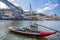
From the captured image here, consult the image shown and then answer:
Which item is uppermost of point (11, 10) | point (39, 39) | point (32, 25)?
point (11, 10)

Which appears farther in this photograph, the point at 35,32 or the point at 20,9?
the point at 20,9

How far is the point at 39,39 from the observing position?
5637 mm

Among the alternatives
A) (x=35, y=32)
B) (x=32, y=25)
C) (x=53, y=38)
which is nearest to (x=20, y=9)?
(x=32, y=25)

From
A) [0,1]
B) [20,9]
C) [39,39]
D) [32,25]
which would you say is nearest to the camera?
[39,39]

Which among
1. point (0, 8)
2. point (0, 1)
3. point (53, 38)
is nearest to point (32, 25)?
point (53, 38)

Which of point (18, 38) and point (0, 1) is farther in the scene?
point (0, 1)

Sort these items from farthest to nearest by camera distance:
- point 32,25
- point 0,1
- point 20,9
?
1. point 0,1
2. point 20,9
3. point 32,25

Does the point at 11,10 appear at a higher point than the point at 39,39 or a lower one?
higher

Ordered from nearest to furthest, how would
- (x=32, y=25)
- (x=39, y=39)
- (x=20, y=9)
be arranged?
1. (x=39, y=39)
2. (x=32, y=25)
3. (x=20, y=9)

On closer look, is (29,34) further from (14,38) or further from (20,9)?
(20,9)

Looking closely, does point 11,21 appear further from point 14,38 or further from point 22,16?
point 14,38

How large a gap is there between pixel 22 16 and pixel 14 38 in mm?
942

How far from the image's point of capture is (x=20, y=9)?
653 centimetres

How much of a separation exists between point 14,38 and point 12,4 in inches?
61.5
